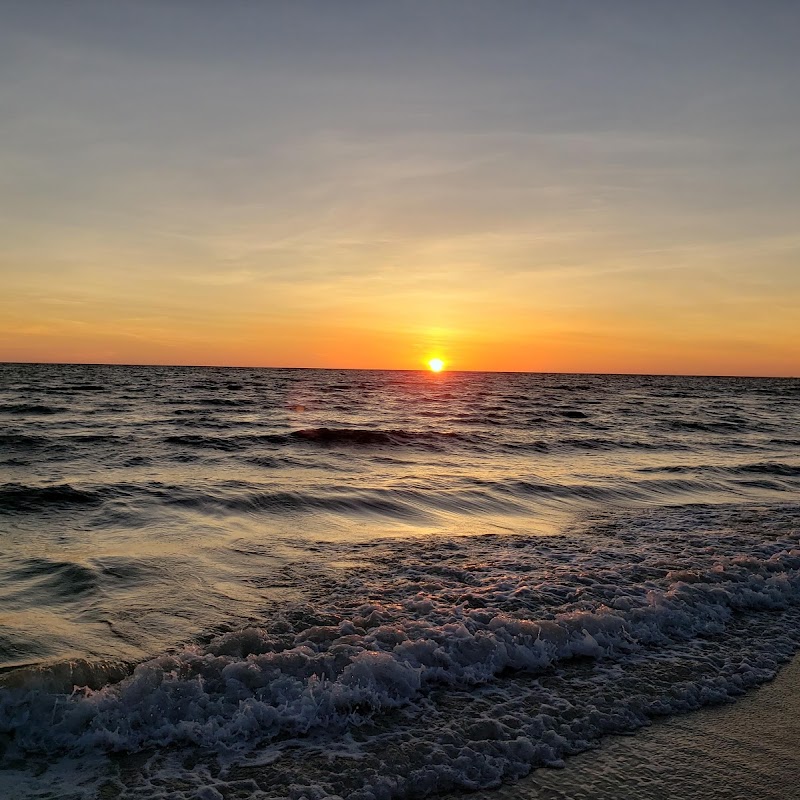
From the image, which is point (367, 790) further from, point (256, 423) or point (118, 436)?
point (256, 423)

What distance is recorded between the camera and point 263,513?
11859 mm

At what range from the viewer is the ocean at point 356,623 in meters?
4.39

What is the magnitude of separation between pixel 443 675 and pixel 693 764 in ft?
6.72

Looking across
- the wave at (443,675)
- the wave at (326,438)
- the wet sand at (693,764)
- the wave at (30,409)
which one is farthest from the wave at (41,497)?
the wave at (30,409)

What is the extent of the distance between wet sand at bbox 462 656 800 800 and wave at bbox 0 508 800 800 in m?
0.16

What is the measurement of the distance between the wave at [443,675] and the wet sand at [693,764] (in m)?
0.16

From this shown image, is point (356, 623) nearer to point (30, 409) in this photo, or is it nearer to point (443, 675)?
point (443, 675)

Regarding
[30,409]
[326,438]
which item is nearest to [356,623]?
[326,438]

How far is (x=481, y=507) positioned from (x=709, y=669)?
7.59 metres

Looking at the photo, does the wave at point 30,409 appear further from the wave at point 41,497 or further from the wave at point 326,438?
the wave at point 41,497

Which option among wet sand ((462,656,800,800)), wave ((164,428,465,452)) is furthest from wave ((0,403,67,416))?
wet sand ((462,656,800,800))

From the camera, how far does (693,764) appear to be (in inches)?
171

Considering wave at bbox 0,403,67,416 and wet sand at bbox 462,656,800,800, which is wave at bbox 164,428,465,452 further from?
wet sand at bbox 462,656,800,800

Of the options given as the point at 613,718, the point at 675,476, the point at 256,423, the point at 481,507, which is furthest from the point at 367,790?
the point at 256,423
